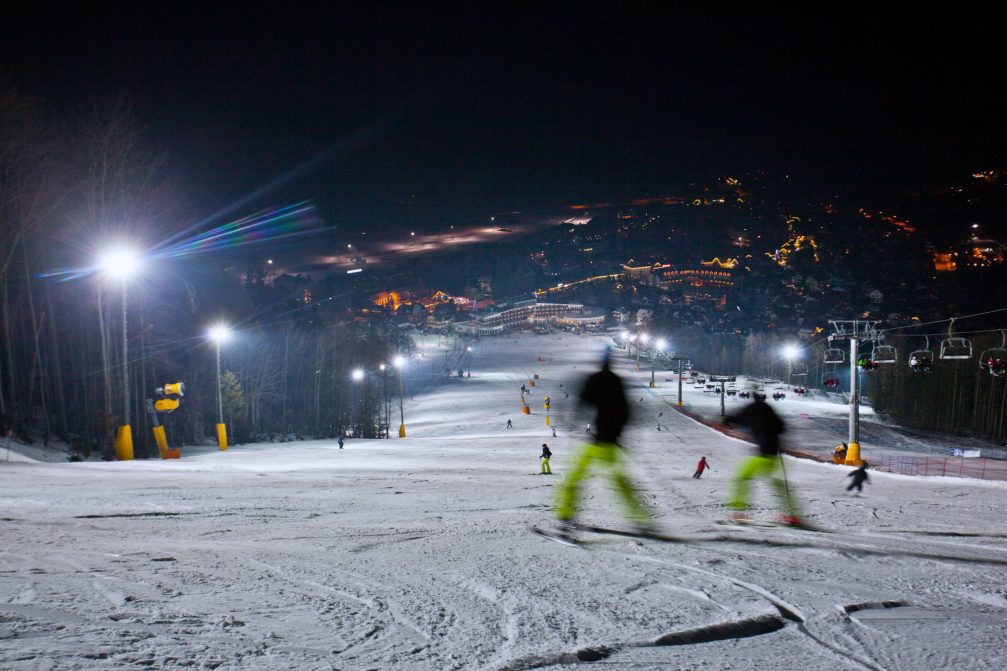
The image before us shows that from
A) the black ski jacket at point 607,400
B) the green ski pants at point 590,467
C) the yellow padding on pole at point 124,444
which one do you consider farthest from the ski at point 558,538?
the yellow padding on pole at point 124,444

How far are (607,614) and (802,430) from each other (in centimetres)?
5047

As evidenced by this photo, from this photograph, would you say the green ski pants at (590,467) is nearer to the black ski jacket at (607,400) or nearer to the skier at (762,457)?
the black ski jacket at (607,400)

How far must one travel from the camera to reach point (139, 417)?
33812mm

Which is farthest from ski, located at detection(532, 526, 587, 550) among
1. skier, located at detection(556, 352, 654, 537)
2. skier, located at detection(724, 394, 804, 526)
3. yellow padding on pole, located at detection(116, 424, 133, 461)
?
yellow padding on pole, located at detection(116, 424, 133, 461)

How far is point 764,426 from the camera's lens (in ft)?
28.7

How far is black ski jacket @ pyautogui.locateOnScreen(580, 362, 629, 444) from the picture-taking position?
288 inches

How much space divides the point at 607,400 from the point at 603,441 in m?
0.66

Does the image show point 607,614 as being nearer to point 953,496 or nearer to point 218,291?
point 953,496

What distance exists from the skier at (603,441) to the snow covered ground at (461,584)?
354 millimetres

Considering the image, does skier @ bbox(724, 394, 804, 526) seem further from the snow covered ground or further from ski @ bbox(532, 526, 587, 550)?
ski @ bbox(532, 526, 587, 550)

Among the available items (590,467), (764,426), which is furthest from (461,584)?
(764,426)

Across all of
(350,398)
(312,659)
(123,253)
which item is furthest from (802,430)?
(312,659)

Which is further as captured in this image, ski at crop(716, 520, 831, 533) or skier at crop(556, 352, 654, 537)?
ski at crop(716, 520, 831, 533)

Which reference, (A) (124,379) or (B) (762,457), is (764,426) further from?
(A) (124,379)
